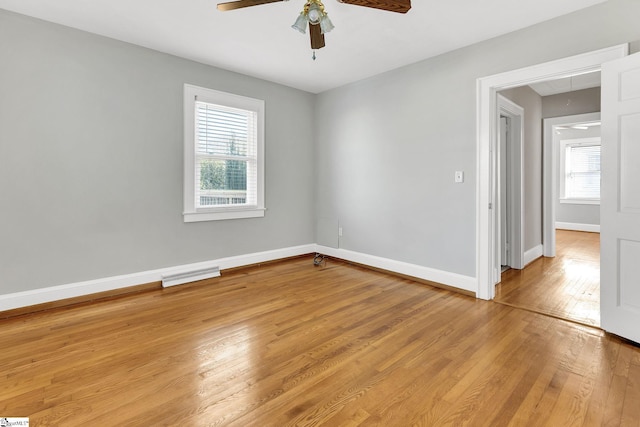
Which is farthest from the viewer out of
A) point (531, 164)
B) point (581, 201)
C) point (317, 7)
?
point (581, 201)

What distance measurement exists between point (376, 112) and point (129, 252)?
3480 millimetres

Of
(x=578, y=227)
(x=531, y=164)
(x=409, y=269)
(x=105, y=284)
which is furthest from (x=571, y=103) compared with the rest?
(x=105, y=284)

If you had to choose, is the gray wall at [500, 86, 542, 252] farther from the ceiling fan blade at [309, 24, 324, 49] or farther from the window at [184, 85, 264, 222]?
the window at [184, 85, 264, 222]

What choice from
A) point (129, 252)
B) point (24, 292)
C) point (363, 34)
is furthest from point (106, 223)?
point (363, 34)

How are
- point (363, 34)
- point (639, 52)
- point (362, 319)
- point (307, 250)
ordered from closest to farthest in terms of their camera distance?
point (639, 52)
point (362, 319)
point (363, 34)
point (307, 250)

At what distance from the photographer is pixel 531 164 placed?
4629 millimetres

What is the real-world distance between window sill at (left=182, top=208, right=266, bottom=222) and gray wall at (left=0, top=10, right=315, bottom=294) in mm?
78

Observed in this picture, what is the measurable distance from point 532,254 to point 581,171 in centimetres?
456

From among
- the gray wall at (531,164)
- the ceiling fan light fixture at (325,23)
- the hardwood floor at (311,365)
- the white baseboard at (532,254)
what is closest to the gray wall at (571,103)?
the gray wall at (531,164)

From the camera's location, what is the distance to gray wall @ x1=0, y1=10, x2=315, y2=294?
275 cm

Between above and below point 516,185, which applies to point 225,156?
above

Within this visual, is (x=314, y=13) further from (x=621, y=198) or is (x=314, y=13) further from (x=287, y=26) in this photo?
(x=621, y=198)

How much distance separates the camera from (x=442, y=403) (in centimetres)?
164

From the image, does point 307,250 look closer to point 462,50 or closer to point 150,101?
point 150,101
